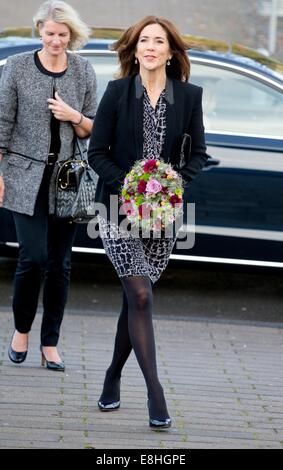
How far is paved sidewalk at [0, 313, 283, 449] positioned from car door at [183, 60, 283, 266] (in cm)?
61

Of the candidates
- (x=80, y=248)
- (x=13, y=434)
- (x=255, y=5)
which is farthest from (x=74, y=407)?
(x=255, y=5)

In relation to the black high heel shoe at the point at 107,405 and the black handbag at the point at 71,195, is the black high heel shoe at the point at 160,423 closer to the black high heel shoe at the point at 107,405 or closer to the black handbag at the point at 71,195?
the black high heel shoe at the point at 107,405

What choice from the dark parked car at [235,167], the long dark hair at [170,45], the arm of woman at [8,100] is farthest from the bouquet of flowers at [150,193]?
the dark parked car at [235,167]

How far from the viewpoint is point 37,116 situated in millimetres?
6098

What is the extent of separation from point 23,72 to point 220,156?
2.29 metres

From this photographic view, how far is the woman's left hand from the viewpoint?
6.05m

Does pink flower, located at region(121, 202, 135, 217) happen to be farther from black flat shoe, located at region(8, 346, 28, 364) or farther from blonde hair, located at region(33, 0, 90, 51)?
black flat shoe, located at region(8, 346, 28, 364)

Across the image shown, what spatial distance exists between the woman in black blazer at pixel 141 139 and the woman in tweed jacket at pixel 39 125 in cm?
63

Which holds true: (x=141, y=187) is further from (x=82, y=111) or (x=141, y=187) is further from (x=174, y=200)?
(x=82, y=111)

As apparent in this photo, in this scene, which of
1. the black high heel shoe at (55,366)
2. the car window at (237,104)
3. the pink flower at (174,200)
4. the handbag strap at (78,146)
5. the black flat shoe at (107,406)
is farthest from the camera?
the car window at (237,104)

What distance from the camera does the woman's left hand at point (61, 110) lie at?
6047mm

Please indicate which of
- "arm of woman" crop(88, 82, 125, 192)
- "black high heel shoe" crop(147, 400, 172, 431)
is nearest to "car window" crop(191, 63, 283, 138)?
"arm of woman" crop(88, 82, 125, 192)

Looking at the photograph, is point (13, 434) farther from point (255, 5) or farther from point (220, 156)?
point (255, 5)

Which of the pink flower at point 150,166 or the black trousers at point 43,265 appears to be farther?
the black trousers at point 43,265
